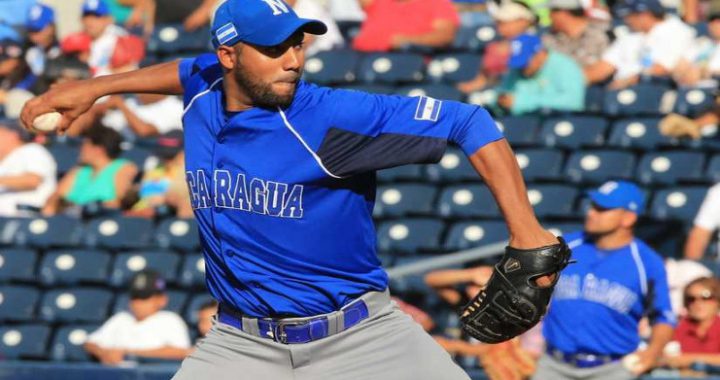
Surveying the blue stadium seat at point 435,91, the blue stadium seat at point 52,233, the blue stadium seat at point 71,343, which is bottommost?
the blue stadium seat at point 71,343

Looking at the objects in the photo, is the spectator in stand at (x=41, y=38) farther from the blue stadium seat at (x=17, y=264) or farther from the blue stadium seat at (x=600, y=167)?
the blue stadium seat at (x=600, y=167)

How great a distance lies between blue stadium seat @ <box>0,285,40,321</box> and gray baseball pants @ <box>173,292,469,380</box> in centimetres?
498

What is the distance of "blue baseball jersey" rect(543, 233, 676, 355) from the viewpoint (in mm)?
6684

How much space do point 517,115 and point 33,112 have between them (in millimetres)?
5022

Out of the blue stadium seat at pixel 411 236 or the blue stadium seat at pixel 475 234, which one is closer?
the blue stadium seat at pixel 475 234

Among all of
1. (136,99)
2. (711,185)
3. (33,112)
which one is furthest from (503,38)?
(33,112)

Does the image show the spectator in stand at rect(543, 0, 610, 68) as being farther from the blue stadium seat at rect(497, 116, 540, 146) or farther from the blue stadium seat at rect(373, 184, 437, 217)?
the blue stadium seat at rect(373, 184, 437, 217)

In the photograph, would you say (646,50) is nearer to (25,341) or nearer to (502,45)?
(502,45)

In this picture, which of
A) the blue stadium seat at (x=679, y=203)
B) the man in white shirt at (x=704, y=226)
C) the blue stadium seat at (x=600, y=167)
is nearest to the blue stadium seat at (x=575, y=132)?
the blue stadium seat at (x=600, y=167)

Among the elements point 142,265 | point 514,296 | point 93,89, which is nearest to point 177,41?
point 142,265

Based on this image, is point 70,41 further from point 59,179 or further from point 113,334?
point 113,334

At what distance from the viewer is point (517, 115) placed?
886 centimetres

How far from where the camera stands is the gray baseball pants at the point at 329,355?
12.9 feet

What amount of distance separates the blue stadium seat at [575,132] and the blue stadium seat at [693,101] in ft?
1.51
